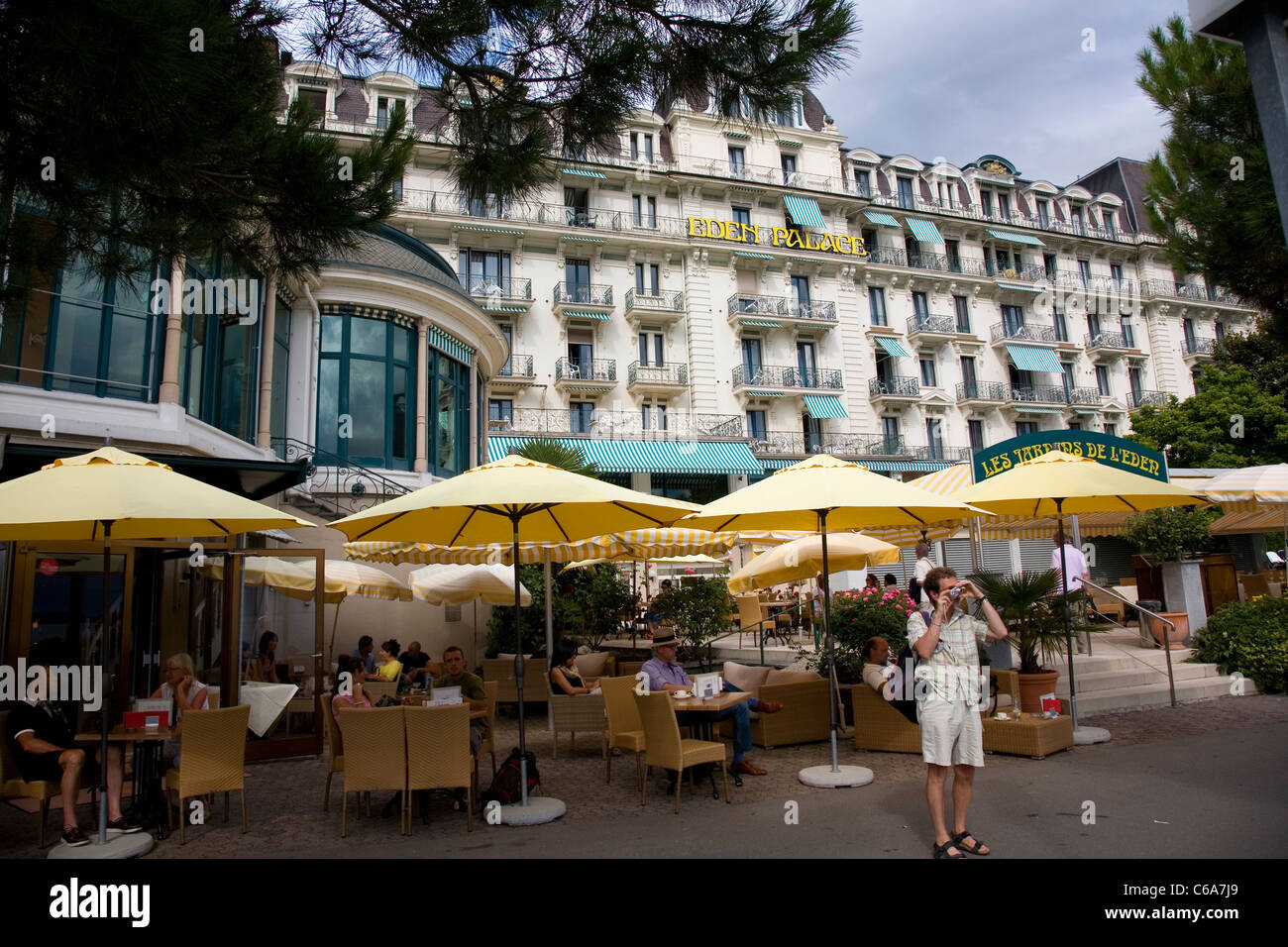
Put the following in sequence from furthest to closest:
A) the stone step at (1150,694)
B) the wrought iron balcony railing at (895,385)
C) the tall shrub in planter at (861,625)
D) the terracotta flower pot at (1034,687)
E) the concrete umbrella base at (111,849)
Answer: the wrought iron balcony railing at (895,385) < the stone step at (1150,694) < the tall shrub in planter at (861,625) < the terracotta flower pot at (1034,687) < the concrete umbrella base at (111,849)

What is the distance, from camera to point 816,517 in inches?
335

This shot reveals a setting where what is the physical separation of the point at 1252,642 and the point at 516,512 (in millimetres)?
10375

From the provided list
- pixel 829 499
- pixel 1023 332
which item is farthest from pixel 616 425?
pixel 829 499

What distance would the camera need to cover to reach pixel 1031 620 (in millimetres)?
8508

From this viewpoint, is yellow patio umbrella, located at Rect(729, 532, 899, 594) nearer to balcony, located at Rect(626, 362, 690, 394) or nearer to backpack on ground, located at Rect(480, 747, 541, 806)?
backpack on ground, located at Rect(480, 747, 541, 806)

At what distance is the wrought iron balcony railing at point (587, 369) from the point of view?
31922mm

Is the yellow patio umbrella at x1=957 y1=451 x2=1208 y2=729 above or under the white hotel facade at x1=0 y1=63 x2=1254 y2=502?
under

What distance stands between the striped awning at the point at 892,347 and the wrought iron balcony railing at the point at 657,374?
10.2 meters

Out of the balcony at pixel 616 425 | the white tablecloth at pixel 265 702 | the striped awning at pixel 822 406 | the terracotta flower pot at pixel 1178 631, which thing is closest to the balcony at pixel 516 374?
the balcony at pixel 616 425

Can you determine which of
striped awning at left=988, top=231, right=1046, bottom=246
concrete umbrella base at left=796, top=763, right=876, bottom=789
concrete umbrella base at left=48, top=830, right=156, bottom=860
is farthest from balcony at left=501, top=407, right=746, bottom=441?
concrete umbrella base at left=48, top=830, right=156, bottom=860

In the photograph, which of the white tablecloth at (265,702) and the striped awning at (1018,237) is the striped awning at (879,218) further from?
the white tablecloth at (265,702)

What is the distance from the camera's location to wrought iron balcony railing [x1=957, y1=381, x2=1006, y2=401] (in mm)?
38875

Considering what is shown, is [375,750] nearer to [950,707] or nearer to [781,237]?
[950,707]

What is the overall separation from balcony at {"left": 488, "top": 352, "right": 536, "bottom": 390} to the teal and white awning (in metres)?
14.2
